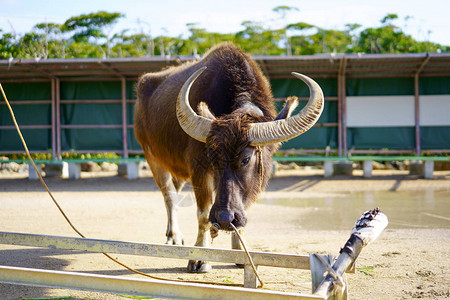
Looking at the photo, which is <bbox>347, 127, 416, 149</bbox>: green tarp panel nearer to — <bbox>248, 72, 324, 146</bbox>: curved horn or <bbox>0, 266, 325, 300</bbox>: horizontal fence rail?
<bbox>248, 72, 324, 146</bbox>: curved horn

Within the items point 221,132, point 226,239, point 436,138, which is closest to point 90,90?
point 226,239

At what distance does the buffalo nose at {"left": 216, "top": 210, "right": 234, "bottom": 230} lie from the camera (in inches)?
140

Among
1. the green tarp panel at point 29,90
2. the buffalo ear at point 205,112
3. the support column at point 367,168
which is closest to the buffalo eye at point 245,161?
the buffalo ear at point 205,112

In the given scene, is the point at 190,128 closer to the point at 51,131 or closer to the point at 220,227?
the point at 220,227

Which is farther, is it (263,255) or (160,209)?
(160,209)

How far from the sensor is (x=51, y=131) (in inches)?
598

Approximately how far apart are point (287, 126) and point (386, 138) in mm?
11473

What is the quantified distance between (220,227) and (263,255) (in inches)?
16.2

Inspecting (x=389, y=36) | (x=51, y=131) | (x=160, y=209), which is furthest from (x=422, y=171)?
(x=389, y=36)

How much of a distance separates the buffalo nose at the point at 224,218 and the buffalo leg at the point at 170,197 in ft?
7.46

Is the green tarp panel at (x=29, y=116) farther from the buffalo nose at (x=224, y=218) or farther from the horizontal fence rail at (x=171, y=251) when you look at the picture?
the buffalo nose at (x=224, y=218)

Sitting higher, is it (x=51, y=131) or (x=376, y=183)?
(x=51, y=131)

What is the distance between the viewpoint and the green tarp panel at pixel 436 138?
14.3 meters

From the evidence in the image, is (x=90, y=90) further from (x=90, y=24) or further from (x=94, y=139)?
(x=90, y=24)
